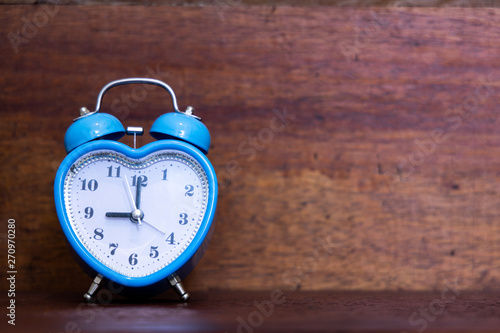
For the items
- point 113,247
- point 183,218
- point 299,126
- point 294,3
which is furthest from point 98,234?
point 294,3

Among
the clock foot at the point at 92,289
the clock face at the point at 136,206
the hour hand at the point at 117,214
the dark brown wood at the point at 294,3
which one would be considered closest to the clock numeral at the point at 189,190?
the clock face at the point at 136,206

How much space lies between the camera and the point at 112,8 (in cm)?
143

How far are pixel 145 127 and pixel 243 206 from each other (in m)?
0.29

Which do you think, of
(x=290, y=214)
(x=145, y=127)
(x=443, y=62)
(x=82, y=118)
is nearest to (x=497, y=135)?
(x=443, y=62)

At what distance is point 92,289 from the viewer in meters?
1.11

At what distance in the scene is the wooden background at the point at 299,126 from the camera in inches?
53.9

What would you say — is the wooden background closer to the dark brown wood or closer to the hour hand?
the dark brown wood

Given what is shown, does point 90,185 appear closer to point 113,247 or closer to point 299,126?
point 113,247

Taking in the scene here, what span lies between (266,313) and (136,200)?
335 millimetres

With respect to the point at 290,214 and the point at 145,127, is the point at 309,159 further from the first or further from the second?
the point at 145,127

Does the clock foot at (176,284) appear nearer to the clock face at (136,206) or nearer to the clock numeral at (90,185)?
the clock face at (136,206)

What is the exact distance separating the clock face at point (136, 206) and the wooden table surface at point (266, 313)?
96 millimetres

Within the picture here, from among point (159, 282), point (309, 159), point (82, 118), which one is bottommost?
point (159, 282)

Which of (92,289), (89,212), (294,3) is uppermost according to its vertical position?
(294,3)
